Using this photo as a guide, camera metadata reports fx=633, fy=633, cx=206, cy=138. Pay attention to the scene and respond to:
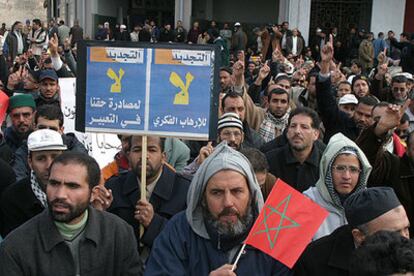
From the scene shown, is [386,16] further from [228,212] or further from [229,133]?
[228,212]

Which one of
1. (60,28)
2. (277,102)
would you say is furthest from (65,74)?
(60,28)

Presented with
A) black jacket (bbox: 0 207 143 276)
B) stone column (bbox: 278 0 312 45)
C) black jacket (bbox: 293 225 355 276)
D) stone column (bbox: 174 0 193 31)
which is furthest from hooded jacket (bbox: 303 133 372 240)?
stone column (bbox: 174 0 193 31)

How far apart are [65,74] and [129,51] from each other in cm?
412

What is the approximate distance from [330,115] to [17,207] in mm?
3775

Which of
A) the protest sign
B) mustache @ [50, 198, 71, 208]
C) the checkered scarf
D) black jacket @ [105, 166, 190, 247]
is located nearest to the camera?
mustache @ [50, 198, 71, 208]

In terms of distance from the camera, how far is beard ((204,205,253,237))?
2975 mm

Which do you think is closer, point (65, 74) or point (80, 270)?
point (80, 270)

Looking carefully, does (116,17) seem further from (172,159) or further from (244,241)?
(244,241)

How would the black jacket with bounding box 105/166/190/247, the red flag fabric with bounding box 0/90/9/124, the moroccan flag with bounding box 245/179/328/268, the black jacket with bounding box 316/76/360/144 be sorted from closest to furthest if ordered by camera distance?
the moroccan flag with bounding box 245/179/328/268, the black jacket with bounding box 105/166/190/247, the red flag fabric with bounding box 0/90/9/124, the black jacket with bounding box 316/76/360/144

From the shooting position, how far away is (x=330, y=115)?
6.77 m

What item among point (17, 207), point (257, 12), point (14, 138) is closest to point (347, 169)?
point (17, 207)

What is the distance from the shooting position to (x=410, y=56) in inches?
634

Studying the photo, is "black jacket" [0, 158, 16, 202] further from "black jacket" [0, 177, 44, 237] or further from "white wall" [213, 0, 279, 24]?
"white wall" [213, 0, 279, 24]

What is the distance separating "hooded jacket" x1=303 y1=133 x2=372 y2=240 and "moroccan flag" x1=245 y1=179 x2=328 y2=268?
0.87 meters
